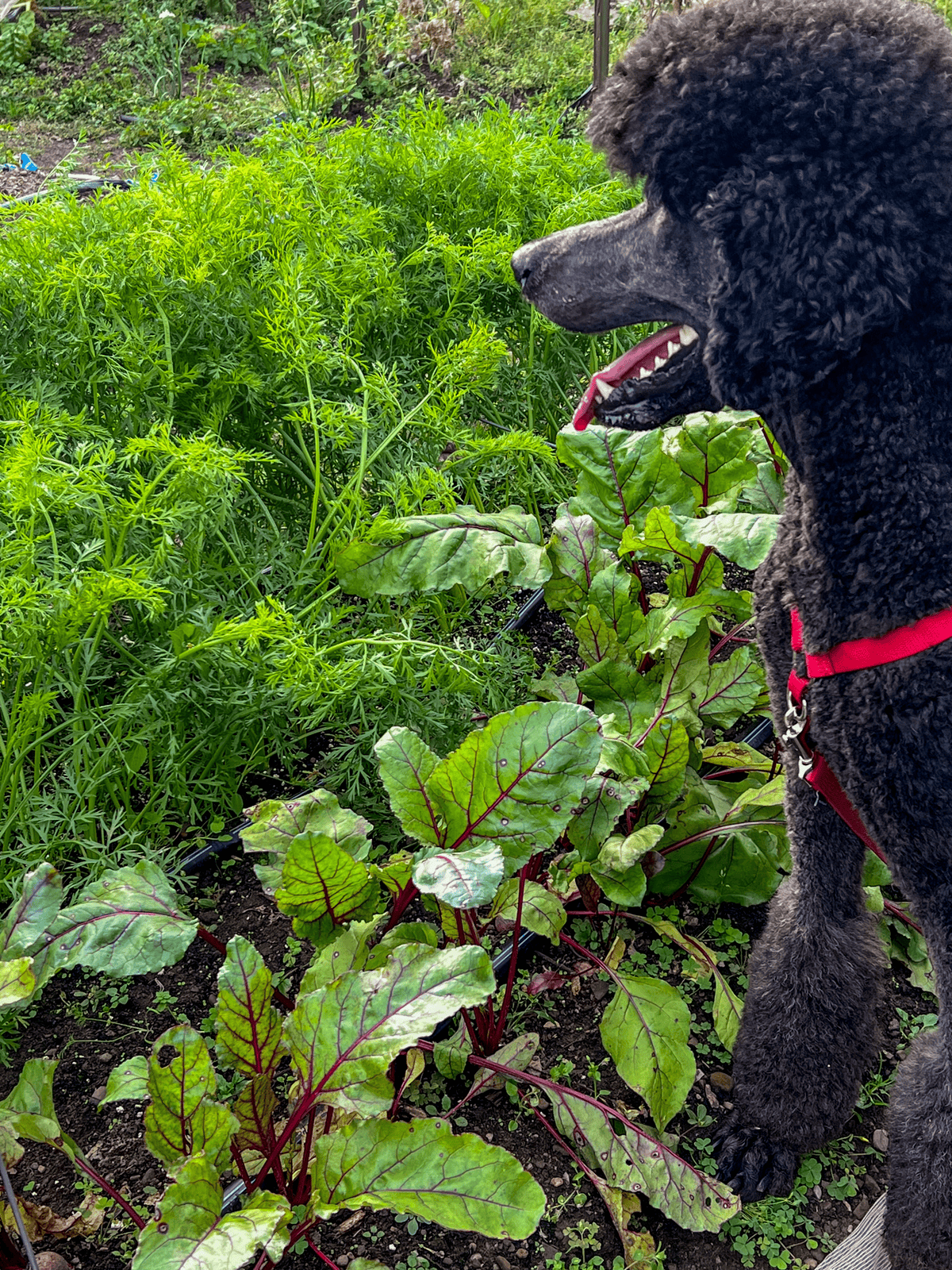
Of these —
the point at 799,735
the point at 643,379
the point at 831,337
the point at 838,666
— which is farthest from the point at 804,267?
the point at 799,735

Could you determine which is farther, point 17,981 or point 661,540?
point 661,540

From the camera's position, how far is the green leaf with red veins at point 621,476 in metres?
2.48

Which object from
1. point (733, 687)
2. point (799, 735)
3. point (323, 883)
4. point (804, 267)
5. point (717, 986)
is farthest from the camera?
point (733, 687)

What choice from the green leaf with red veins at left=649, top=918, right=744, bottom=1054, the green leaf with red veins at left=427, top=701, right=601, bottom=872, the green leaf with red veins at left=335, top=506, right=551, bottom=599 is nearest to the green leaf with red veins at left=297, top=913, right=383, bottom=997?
the green leaf with red veins at left=427, top=701, right=601, bottom=872

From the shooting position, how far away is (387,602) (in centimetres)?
253

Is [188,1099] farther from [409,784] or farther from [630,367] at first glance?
[630,367]

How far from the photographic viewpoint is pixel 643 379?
1.59m

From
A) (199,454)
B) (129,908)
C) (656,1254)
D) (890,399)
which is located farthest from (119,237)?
(656,1254)

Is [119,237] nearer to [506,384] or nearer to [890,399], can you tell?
[506,384]

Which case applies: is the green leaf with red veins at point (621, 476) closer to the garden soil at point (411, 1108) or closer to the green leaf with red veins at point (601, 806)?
the green leaf with red veins at point (601, 806)

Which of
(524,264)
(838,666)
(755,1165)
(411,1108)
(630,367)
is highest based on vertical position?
(524,264)

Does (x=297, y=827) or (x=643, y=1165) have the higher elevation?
(x=297, y=827)

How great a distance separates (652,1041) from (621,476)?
1246mm

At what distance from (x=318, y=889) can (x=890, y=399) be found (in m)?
1.12
